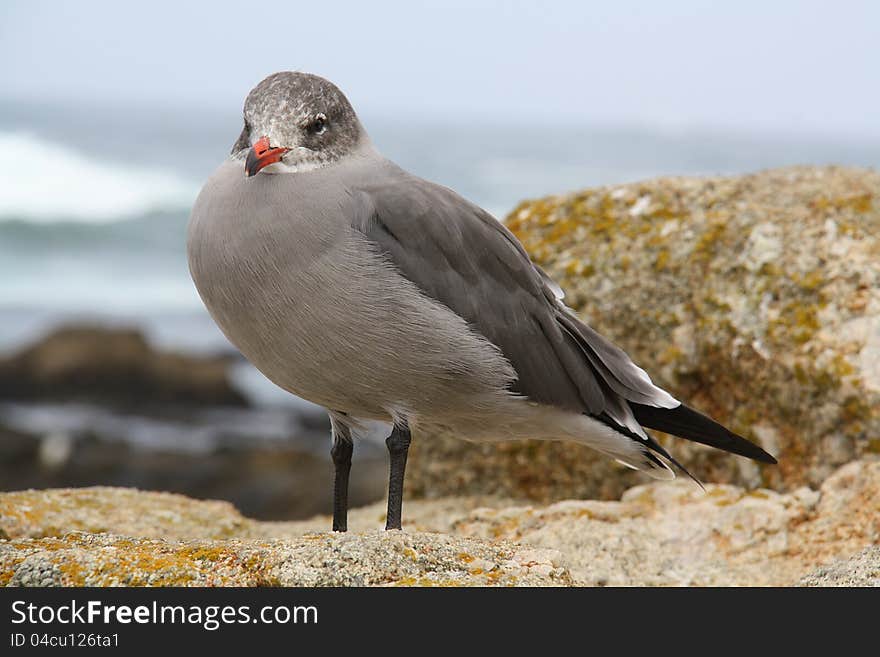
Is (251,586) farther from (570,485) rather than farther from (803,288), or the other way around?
(803,288)

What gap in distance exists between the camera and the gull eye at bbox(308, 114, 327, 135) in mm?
5133

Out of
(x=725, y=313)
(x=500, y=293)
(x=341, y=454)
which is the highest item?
(x=500, y=293)

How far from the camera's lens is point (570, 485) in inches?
282

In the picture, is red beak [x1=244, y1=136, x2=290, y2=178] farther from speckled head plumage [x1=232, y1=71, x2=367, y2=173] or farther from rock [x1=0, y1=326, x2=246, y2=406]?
rock [x1=0, y1=326, x2=246, y2=406]

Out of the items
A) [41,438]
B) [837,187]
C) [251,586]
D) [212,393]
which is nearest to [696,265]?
[837,187]

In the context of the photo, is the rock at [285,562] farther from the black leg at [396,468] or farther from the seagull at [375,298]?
the seagull at [375,298]

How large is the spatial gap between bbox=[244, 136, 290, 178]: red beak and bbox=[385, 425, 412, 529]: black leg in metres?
1.33

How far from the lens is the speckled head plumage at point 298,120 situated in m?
5.04

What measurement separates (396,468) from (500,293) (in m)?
0.99

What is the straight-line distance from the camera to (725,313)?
Result: 678 cm

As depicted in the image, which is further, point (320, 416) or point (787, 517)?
point (320, 416)

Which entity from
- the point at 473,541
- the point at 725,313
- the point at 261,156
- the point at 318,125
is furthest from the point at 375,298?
the point at 725,313

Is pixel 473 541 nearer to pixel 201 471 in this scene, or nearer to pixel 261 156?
pixel 261 156
